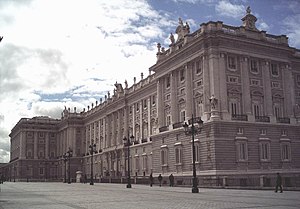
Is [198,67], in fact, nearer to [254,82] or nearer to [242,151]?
[254,82]

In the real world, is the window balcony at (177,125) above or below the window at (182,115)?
below

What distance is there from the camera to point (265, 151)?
156 ft

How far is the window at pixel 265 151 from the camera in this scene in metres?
47.1

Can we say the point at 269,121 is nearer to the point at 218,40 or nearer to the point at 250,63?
the point at 250,63

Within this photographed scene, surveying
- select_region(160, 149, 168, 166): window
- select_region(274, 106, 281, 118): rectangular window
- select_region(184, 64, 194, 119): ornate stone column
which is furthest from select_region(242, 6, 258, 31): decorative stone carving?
select_region(160, 149, 168, 166): window

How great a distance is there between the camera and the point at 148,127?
228 feet

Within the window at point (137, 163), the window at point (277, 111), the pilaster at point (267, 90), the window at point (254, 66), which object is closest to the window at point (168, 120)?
the window at point (254, 66)

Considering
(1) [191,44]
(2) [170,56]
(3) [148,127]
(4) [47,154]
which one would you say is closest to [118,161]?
(3) [148,127]

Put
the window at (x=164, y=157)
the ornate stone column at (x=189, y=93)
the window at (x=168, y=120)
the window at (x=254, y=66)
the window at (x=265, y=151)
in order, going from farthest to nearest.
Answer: the window at (x=168, y=120) → the window at (x=164, y=157) → the ornate stone column at (x=189, y=93) → the window at (x=254, y=66) → the window at (x=265, y=151)

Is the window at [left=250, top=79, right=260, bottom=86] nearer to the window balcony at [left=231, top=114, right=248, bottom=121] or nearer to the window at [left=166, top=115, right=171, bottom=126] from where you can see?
the window balcony at [left=231, top=114, right=248, bottom=121]

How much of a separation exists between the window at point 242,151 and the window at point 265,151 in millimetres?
2294

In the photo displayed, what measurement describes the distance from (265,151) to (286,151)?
3.48 meters

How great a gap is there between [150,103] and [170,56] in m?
15.8

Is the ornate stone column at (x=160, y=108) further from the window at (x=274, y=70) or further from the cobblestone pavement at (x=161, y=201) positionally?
the cobblestone pavement at (x=161, y=201)
